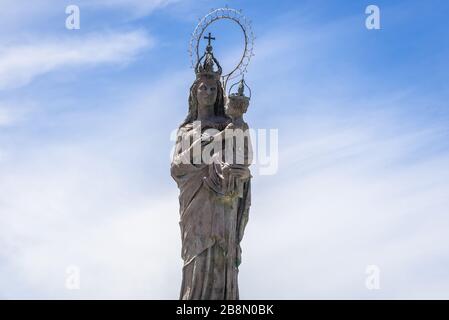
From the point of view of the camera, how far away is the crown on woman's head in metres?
26.1

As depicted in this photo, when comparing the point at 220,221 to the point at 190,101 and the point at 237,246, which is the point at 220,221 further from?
the point at 190,101

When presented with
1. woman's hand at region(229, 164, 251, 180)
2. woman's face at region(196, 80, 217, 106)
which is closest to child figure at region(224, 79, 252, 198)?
woman's hand at region(229, 164, 251, 180)

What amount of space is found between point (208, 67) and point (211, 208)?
269cm

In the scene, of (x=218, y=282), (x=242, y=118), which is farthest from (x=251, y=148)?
(x=218, y=282)

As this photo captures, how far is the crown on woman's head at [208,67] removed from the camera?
85.6 ft

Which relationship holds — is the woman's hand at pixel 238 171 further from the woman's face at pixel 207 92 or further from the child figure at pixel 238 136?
the woman's face at pixel 207 92

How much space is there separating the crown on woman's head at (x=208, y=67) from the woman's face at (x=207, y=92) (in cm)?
11

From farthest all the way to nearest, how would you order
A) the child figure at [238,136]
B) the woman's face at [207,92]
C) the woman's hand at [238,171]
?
the woman's face at [207,92]
the child figure at [238,136]
the woman's hand at [238,171]

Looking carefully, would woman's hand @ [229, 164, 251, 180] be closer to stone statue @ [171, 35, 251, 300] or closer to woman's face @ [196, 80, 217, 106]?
stone statue @ [171, 35, 251, 300]

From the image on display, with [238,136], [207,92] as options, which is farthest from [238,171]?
[207,92]

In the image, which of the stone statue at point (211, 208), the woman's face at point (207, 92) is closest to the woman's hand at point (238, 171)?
the stone statue at point (211, 208)

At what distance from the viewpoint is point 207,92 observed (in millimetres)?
26016

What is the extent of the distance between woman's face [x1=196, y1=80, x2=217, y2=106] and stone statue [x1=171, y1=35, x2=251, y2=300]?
15.4 inches
